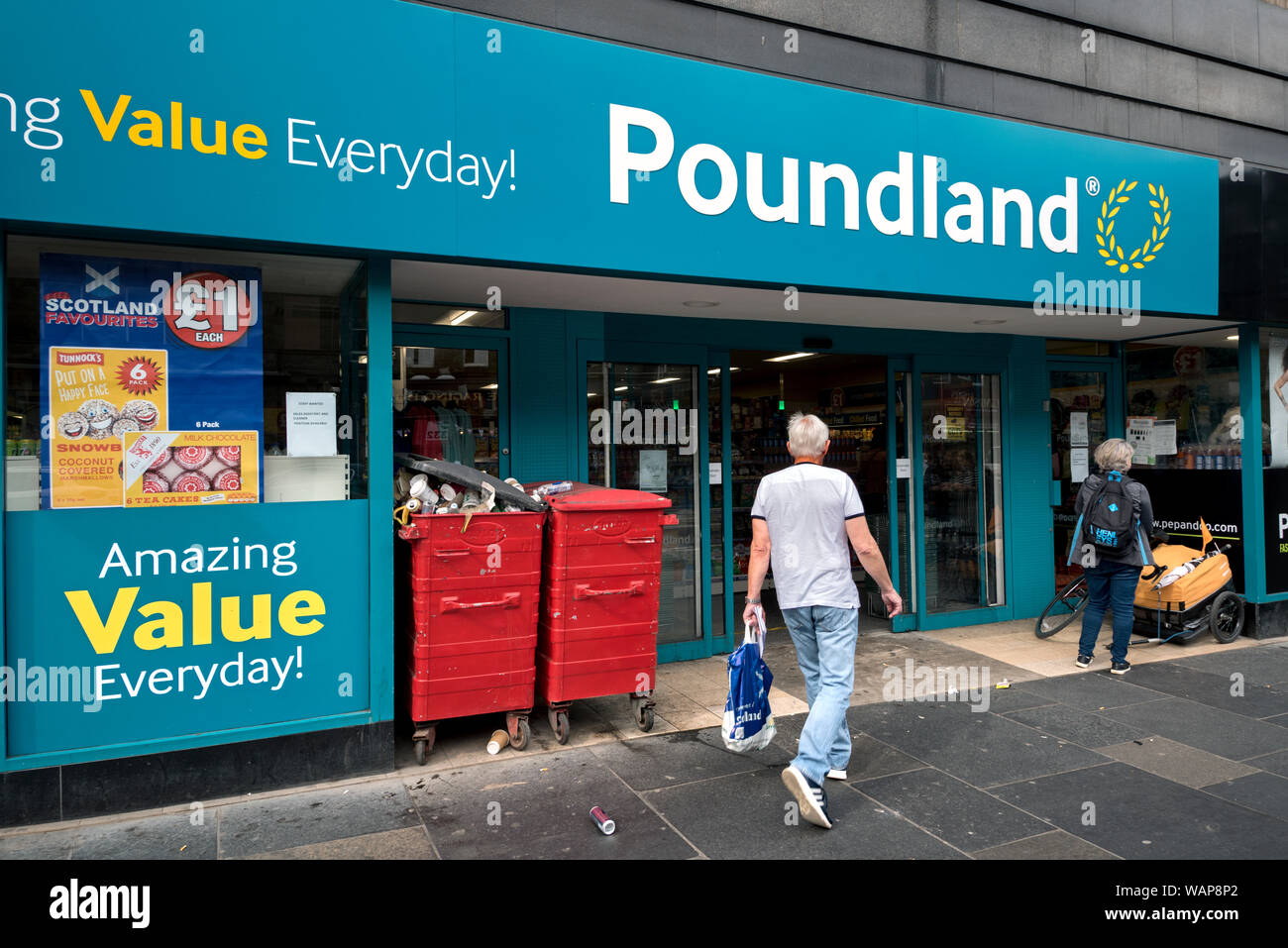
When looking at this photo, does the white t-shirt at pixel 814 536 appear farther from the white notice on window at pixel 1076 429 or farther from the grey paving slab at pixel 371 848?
the white notice on window at pixel 1076 429

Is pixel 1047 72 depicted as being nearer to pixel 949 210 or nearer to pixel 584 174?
pixel 949 210

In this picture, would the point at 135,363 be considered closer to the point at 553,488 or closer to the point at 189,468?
the point at 189,468

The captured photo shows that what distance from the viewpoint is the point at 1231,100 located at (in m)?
8.64

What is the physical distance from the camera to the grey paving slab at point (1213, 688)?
585 centimetres

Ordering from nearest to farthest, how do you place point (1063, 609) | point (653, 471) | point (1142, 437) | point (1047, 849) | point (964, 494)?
point (1047, 849)
point (653, 471)
point (1063, 609)
point (964, 494)
point (1142, 437)

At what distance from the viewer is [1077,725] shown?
5.45m

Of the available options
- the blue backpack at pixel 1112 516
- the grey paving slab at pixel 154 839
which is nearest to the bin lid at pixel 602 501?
the grey paving slab at pixel 154 839

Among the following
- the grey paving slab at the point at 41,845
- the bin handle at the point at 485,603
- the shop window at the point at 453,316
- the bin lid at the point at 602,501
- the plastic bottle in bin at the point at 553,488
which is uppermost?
the shop window at the point at 453,316

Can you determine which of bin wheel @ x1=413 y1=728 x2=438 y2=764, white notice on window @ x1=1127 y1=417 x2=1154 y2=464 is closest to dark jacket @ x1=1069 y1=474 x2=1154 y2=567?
white notice on window @ x1=1127 y1=417 x2=1154 y2=464

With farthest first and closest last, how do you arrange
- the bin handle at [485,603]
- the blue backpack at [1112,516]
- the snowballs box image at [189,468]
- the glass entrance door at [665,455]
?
the glass entrance door at [665,455] → the blue backpack at [1112,516] → the bin handle at [485,603] → the snowballs box image at [189,468]

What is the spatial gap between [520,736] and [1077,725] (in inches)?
139

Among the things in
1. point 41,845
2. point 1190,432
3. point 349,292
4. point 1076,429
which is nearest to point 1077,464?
point 1076,429

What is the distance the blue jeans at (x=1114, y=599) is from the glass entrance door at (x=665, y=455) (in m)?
3.07

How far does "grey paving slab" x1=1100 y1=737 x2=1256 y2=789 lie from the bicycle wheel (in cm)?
251
